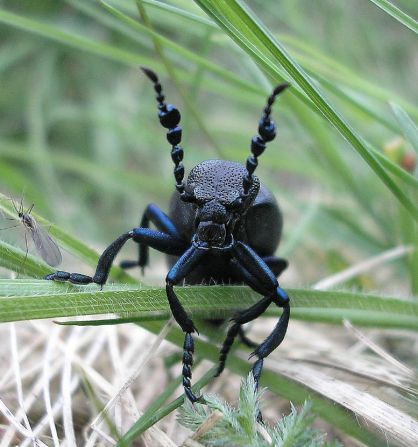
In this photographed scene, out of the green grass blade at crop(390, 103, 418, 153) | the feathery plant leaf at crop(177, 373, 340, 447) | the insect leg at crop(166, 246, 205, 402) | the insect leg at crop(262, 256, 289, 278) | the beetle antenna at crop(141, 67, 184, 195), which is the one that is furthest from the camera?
the insect leg at crop(262, 256, 289, 278)

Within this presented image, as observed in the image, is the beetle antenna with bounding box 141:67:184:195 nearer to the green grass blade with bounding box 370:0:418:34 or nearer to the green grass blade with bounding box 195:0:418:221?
the green grass blade with bounding box 195:0:418:221

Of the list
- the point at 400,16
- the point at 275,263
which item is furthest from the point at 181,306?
the point at 400,16

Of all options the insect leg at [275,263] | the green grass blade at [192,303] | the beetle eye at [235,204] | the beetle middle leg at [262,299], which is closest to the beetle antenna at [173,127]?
the beetle eye at [235,204]

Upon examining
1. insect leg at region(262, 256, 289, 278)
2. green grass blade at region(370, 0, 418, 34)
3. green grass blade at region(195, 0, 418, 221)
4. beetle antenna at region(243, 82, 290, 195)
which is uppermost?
green grass blade at region(370, 0, 418, 34)

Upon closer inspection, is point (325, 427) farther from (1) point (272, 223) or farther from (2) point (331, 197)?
(2) point (331, 197)

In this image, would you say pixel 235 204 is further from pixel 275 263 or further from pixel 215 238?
pixel 275 263

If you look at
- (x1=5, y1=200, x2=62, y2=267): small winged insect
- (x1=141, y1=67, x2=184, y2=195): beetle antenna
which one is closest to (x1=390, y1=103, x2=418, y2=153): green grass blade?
(x1=141, y1=67, x2=184, y2=195): beetle antenna

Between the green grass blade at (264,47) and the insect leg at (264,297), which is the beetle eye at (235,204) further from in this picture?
the green grass blade at (264,47)
